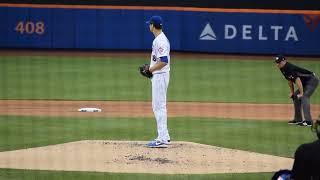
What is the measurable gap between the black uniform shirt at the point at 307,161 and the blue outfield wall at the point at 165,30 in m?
23.8

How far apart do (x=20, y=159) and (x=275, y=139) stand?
4.41 meters

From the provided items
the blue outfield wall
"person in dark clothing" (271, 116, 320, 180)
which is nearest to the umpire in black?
"person in dark clothing" (271, 116, 320, 180)

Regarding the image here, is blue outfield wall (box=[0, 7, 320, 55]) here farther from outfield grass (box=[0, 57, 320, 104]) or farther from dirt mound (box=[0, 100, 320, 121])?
dirt mound (box=[0, 100, 320, 121])

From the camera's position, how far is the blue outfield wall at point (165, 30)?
29.4 m

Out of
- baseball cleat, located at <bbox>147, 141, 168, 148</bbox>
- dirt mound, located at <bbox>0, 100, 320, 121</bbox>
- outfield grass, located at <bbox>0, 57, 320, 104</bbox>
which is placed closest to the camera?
baseball cleat, located at <bbox>147, 141, 168, 148</bbox>

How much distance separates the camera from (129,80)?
77.6ft

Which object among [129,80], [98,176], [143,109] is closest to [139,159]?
[98,176]

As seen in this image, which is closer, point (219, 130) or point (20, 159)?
point (20, 159)

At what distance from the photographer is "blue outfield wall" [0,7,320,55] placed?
29406mm

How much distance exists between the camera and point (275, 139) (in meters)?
13.4

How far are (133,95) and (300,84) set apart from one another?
260 inches

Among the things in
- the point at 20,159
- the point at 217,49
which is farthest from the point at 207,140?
the point at 217,49

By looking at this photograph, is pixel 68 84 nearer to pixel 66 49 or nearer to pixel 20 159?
pixel 66 49

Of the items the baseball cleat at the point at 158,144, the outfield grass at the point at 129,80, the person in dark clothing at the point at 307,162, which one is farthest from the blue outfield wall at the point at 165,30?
the person in dark clothing at the point at 307,162
